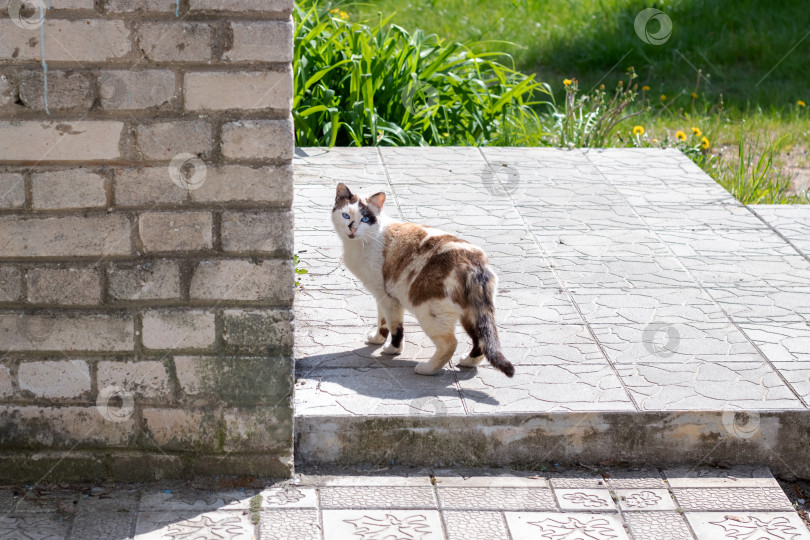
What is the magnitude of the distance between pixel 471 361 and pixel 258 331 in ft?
3.94

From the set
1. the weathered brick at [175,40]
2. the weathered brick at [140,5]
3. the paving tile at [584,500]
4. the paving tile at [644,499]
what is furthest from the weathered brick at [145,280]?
the paving tile at [644,499]

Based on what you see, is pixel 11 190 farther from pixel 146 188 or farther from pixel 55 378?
pixel 55 378

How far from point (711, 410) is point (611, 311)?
114 centimetres

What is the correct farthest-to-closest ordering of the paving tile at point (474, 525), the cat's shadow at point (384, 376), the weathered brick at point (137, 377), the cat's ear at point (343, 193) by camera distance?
the cat's ear at point (343, 193), the cat's shadow at point (384, 376), the weathered brick at point (137, 377), the paving tile at point (474, 525)

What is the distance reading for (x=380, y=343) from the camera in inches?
176

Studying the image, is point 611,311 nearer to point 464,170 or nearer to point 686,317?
point 686,317

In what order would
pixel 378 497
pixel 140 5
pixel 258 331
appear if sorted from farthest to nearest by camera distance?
pixel 378 497, pixel 258 331, pixel 140 5

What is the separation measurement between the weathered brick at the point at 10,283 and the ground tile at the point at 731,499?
2614 mm

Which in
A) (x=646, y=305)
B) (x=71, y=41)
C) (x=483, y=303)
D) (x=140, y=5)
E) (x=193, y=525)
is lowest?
(x=193, y=525)

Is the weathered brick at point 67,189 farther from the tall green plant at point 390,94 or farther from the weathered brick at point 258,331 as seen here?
the tall green plant at point 390,94

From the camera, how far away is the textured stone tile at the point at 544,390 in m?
3.85

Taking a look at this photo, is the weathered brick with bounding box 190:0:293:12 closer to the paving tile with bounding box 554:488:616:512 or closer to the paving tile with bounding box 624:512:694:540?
the paving tile with bounding box 554:488:616:512

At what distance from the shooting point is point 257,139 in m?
3.20

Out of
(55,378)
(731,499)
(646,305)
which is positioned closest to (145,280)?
(55,378)
